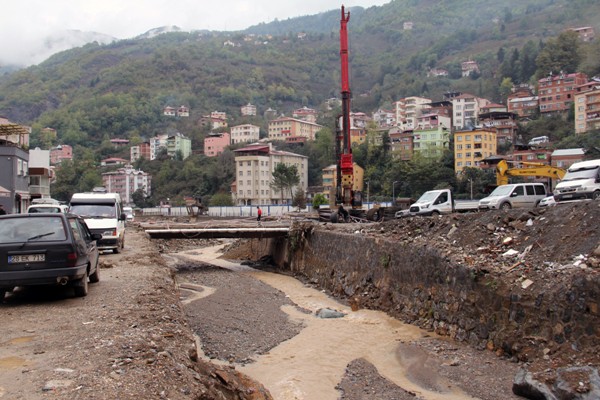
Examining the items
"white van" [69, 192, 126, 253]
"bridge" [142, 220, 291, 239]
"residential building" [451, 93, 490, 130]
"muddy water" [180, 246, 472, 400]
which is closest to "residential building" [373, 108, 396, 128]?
"residential building" [451, 93, 490, 130]

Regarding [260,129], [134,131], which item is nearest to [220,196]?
[260,129]

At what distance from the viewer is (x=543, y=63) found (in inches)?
5128

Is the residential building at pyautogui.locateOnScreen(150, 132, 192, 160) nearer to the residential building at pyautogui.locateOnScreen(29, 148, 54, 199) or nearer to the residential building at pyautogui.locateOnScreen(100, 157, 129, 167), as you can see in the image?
the residential building at pyautogui.locateOnScreen(100, 157, 129, 167)

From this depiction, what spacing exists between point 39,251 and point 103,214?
34.8ft

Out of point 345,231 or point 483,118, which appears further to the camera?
point 483,118

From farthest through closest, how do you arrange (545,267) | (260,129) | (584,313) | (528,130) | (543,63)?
(260,129) < (543,63) < (528,130) < (545,267) < (584,313)

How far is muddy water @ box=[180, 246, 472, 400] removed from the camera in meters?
11.3

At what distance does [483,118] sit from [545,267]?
100086mm

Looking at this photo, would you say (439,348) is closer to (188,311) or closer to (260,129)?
(188,311)

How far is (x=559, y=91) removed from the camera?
10688cm

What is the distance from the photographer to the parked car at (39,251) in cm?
900

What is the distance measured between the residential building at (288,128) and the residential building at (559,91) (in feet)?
222

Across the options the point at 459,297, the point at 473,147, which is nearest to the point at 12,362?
the point at 459,297

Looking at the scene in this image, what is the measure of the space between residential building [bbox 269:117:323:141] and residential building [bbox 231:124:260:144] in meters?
4.58
